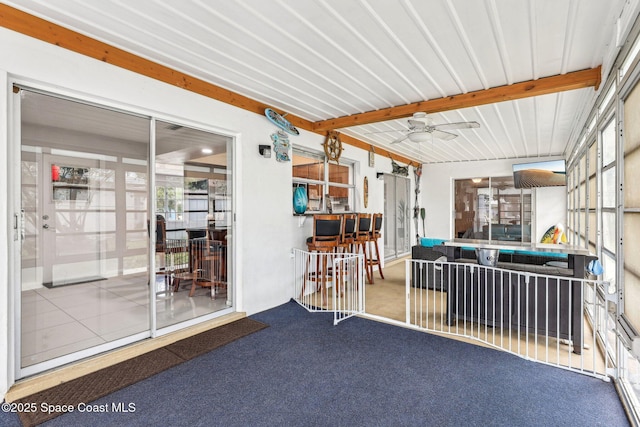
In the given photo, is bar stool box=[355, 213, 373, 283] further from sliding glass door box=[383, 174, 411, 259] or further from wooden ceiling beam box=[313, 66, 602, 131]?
sliding glass door box=[383, 174, 411, 259]

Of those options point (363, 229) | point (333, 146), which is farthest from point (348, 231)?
point (333, 146)

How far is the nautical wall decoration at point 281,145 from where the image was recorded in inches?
171

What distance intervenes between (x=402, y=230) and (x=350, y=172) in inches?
126

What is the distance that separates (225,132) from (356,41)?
192 centimetres

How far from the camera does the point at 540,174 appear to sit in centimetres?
797

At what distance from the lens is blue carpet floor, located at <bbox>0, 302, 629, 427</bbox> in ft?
6.68

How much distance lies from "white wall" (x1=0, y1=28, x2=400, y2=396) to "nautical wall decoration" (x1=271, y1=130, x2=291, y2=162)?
3.6 inches

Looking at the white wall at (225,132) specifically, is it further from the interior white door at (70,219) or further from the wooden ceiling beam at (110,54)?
the interior white door at (70,219)

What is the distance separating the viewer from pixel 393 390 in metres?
2.34

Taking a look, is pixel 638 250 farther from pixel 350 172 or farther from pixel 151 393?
pixel 350 172

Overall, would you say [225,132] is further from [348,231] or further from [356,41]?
[348,231]

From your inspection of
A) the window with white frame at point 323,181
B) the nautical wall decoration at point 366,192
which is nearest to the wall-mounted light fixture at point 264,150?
the window with white frame at point 323,181

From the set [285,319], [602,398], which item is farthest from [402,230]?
[602,398]

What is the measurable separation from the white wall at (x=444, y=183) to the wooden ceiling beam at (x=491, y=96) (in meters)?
5.65
